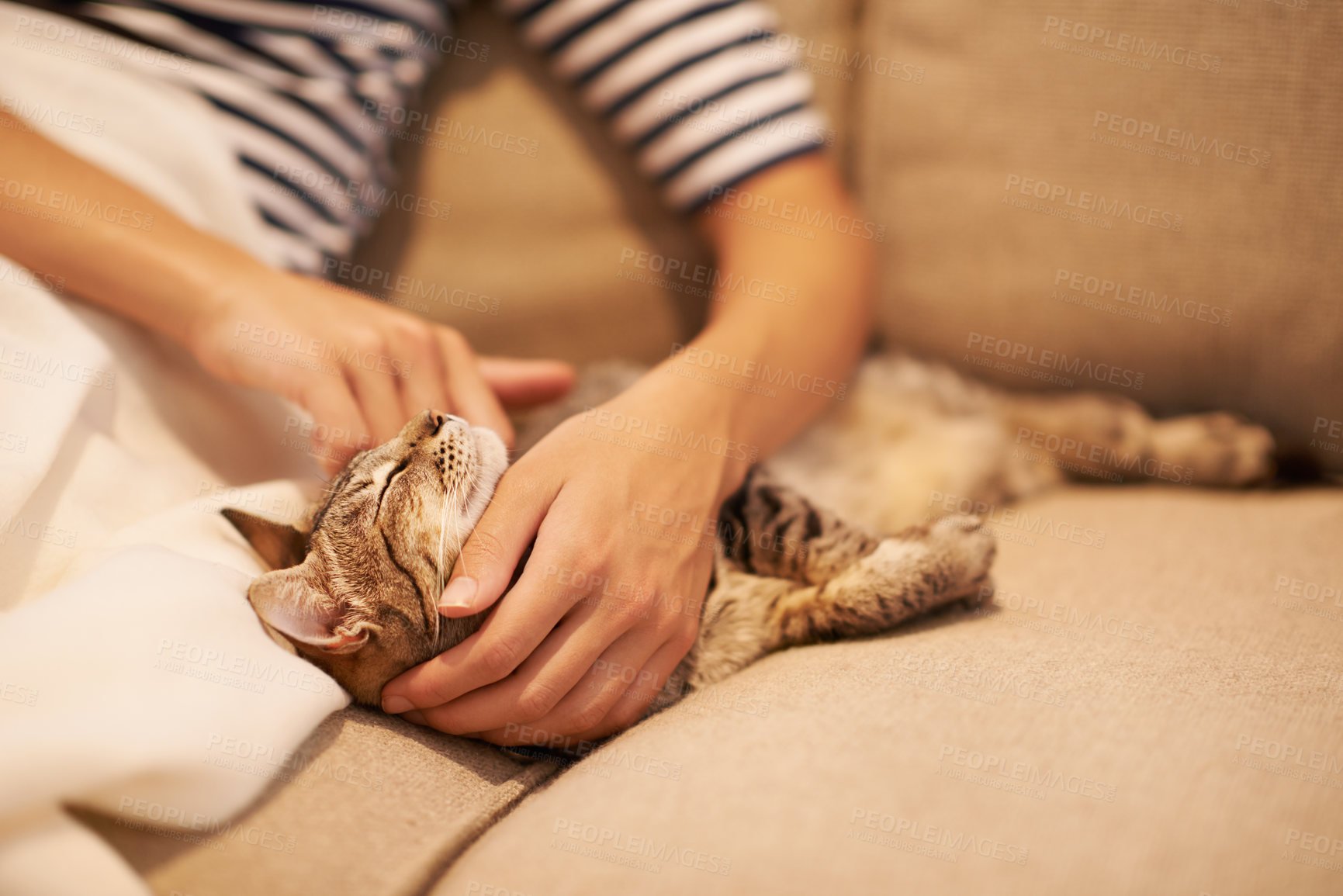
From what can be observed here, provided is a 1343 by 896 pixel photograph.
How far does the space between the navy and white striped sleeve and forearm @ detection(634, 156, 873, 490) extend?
47 mm

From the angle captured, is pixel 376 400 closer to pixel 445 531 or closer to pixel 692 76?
pixel 445 531

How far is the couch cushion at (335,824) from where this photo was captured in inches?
19.7

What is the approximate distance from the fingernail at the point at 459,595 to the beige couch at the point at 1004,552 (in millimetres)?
131

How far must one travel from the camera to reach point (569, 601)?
2.10ft

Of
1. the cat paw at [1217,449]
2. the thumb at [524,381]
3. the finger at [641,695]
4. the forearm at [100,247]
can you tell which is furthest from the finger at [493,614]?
the cat paw at [1217,449]

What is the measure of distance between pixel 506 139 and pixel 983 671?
952mm

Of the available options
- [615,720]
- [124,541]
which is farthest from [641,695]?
[124,541]

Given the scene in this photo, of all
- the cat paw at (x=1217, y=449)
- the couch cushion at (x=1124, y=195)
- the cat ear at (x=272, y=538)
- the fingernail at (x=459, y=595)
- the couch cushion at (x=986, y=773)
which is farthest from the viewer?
the cat paw at (x=1217, y=449)

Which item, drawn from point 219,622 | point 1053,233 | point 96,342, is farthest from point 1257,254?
point 96,342

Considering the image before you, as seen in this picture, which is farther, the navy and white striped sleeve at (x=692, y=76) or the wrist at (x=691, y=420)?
the navy and white striped sleeve at (x=692, y=76)

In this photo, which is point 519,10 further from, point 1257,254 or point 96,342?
point 1257,254

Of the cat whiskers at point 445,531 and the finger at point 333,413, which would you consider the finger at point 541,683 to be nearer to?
the cat whiskers at point 445,531

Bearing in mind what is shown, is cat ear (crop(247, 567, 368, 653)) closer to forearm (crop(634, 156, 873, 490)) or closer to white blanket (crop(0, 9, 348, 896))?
white blanket (crop(0, 9, 348, 896))

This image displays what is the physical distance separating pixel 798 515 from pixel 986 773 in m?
0.40
